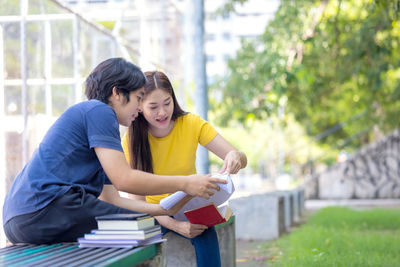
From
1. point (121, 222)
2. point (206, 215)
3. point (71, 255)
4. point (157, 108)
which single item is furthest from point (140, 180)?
point (157, 108)

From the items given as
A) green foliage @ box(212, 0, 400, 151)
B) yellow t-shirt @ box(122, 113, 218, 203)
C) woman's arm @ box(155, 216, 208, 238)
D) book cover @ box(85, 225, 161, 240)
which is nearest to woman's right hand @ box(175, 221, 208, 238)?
woman's arm @ box(155, 216, 208, 238)

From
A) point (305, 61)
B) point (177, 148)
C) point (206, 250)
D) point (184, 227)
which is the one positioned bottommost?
point (206, 250)

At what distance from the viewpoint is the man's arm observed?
8.45 ft

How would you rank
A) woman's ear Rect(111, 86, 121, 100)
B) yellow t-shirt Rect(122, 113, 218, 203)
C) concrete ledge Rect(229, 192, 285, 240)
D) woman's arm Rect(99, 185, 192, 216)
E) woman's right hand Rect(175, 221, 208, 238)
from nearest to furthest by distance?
woman's ear Rect(111, 86, 121, 100) < woman's arm Rect(99, 185, 192, 216) < woman's right hand Rect(175, 221, 208, 238) < yellow t-shirt Rect(122, 113, 218, 203) < concrete ledge Rect(229, 192, 285, 240)

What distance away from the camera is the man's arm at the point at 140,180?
257 cm

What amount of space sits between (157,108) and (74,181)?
3.65 ft

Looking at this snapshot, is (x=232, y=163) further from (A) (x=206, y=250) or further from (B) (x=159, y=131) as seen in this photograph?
(B) (x=159, y=131)

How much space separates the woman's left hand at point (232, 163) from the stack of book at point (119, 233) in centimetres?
98

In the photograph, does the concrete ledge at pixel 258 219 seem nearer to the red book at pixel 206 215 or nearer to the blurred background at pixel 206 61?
the blurred background at pixel 206 61

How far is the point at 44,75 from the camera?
5.74 m

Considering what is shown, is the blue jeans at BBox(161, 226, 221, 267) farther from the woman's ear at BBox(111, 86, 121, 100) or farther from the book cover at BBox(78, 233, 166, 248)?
the woman's ear at BBox(111, 86, 121, 100)

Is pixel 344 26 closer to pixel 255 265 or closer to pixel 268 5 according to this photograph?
pixel 255 265

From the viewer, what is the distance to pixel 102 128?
2615 mm

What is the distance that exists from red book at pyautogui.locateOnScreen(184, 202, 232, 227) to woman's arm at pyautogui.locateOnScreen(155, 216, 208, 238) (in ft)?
0.19
